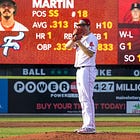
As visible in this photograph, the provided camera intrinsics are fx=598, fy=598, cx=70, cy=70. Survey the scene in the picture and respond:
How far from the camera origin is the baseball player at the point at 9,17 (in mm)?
17344

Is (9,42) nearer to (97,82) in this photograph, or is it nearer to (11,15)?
(11,15)

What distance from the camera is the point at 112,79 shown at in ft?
59.9

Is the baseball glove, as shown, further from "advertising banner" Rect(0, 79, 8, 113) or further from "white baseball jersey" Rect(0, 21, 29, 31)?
"advertising banner" Rect(0, 79, 8, 113)

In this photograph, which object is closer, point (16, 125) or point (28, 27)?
point (16, 125)

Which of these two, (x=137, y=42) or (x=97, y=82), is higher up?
(x=137, y=42)

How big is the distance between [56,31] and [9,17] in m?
1.42

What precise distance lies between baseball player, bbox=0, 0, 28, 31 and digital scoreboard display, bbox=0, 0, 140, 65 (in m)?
0.03

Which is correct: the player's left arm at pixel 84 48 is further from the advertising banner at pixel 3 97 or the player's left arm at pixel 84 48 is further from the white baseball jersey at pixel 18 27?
the advertising banner at pixel 3 97

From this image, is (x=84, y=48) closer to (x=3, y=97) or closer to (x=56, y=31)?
(x=56, y=31)

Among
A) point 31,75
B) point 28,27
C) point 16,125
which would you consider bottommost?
point 16,125

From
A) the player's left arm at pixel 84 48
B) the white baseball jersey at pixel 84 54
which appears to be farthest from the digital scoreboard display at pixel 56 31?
the player's left arm at pixel 84 48

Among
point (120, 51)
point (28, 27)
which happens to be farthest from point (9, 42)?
point (120, 51)

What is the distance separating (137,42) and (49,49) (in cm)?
261

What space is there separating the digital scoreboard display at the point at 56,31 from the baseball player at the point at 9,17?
0.10 ft
